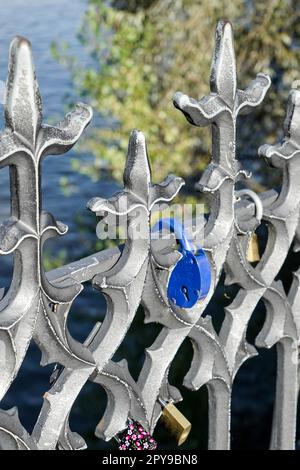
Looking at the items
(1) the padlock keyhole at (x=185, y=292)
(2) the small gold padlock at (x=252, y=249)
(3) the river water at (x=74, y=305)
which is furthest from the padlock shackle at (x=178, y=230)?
(3) the river water at (x=74, y=305)

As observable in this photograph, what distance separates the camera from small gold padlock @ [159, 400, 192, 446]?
78.7 inches

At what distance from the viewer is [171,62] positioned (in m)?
6.80

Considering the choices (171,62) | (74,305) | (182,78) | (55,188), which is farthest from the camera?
(55,188)

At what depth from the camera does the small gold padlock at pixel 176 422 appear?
200 cm

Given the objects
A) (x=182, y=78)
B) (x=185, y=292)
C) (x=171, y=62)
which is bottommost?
(x=185, y=292)

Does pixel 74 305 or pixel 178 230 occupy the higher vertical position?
pixel 178 230

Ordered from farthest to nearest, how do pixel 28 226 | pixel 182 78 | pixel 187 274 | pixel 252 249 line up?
pixel 182 78, pixel 252 249, pixel 187 274, pixel 28 226

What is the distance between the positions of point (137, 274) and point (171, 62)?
5.26 m

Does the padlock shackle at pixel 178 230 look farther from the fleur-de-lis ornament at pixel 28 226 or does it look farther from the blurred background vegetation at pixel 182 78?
the blurred background vegetation at pixel 182 78

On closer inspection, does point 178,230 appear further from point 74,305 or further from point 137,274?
point 74,305

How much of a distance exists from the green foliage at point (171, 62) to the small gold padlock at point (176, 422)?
460 cm

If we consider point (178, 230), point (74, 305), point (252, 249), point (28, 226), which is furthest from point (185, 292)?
point (74, 305)

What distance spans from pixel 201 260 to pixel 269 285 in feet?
1.28

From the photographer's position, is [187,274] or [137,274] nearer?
[137,274]
